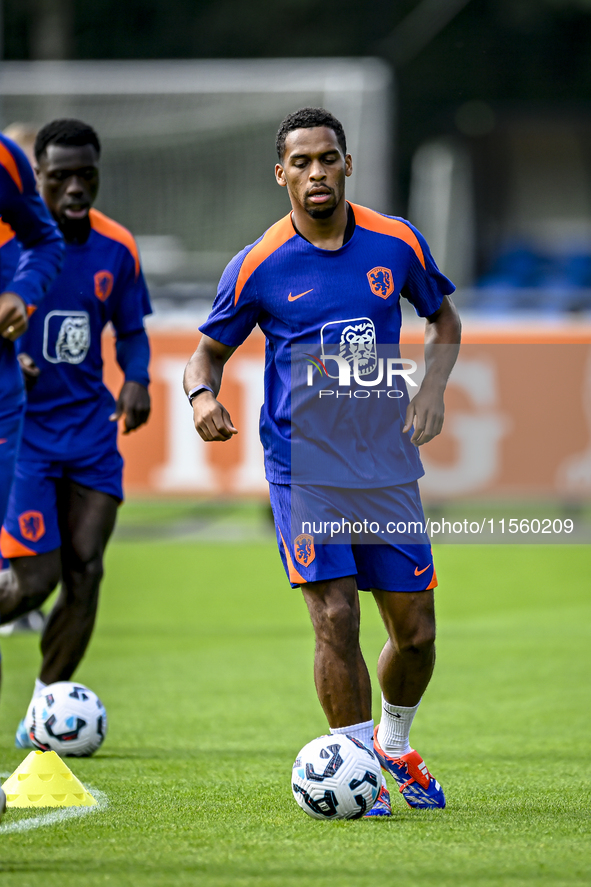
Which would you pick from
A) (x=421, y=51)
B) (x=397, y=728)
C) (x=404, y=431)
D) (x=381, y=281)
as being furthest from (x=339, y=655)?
(x=421, y=51)

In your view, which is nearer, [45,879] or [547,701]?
[45,879]

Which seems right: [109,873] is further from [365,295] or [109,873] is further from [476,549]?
[476,549]

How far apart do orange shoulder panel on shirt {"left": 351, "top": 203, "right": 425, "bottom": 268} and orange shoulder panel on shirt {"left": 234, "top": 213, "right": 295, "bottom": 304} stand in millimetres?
256

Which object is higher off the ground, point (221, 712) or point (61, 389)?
point (61, 389)

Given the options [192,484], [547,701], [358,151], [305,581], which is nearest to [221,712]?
[547,701]

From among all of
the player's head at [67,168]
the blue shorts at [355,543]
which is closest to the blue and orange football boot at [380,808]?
the blue shorts at [355,543]

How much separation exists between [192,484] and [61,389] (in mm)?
7416

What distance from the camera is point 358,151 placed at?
18891 mm

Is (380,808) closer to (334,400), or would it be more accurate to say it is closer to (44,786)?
(44,786)

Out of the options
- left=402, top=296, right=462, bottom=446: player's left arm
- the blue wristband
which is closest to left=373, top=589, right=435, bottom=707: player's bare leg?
left=402, top=296, right=462, bottom=446: player's left arm

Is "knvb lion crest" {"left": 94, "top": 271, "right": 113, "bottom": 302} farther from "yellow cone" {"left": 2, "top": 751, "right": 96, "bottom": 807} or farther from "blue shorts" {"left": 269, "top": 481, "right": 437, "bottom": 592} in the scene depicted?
"yellow cone" {"left": 2, "top": 751, "right": 96, "bottom": 807}

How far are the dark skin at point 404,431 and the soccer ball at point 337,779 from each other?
0.14 m

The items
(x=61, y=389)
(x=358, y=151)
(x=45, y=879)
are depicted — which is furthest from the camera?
(x=358, y=151)

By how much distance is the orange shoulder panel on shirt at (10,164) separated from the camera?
4.46 m
